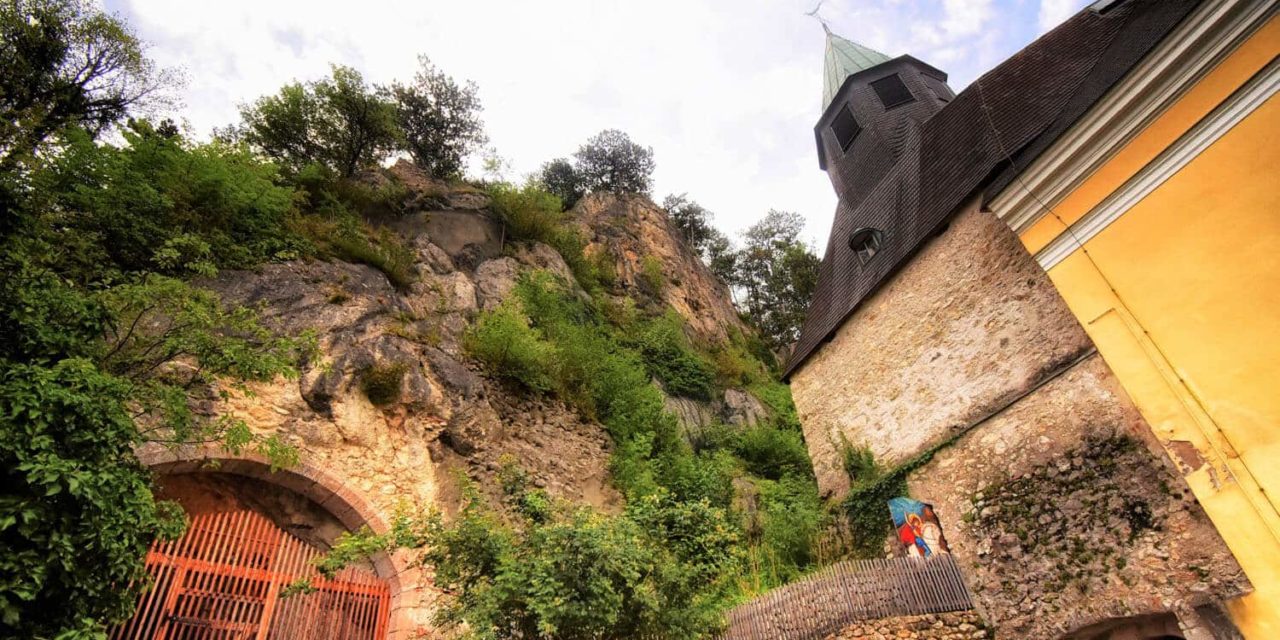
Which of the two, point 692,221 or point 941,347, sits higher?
point 692,221

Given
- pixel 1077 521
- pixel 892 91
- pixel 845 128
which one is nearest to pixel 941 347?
pixel 1077 521

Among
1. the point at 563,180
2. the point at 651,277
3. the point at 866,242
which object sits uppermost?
the point at 563,180

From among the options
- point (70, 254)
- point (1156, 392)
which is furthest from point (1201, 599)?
point (70, 254)

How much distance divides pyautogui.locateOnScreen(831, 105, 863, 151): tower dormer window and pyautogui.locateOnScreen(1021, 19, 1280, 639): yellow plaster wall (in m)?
10.6

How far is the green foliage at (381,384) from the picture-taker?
299 inches

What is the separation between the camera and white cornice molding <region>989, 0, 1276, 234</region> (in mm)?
5355

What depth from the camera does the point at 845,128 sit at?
1652 cm

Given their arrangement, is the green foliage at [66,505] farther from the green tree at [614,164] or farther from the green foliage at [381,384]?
the green tree at [614,164]

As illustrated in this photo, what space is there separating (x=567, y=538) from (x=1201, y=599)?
6.77 meters

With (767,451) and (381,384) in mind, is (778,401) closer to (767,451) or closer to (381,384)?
(767,451)

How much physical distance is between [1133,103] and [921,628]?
274 inches

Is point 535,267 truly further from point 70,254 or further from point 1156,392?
point 1156,392

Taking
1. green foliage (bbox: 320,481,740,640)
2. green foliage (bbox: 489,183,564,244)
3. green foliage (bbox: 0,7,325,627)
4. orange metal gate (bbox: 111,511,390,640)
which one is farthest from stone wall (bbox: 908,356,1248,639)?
green foliage (bbox: 489,183,564,244)

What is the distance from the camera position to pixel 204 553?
5145 millimetres
